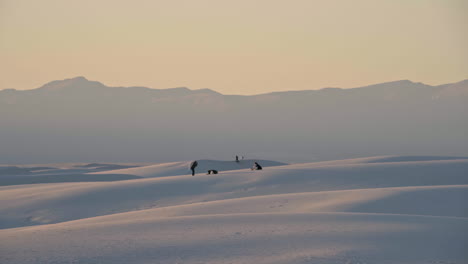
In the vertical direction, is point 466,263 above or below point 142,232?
below

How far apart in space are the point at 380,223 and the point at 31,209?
15.7 metres

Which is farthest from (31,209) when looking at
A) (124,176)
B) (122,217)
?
(124,176)

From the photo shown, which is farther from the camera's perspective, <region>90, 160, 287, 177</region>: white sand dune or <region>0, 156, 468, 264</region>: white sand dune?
<region>90, 160, 287, 177</region>: white sand dune

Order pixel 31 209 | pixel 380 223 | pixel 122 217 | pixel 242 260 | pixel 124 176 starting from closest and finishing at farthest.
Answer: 1. pixel 242 260
2. pixel 380 223
3. pixel 122 217
4. pixel 31 209
5. pixel 124 176

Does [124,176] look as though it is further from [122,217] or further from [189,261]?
[189,261]

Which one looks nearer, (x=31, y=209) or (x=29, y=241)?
(x=29, y=241)

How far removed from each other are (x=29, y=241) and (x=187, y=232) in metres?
2.93

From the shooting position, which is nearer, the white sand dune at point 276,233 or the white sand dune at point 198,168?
the white sand dune at point 276,233

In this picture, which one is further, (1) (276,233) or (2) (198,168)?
(2) (198,168)

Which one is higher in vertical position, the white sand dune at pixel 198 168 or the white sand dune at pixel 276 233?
the white sand dune at pixel 198 168

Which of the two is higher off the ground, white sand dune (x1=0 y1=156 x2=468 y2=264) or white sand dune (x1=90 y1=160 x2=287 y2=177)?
white sand dune (x1=90 y1=160 x2=287 y2=177)

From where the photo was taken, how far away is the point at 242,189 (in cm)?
2645

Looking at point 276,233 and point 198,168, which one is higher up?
point 198,168

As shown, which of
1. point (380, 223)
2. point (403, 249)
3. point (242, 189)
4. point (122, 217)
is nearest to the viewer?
point (403, 249)
